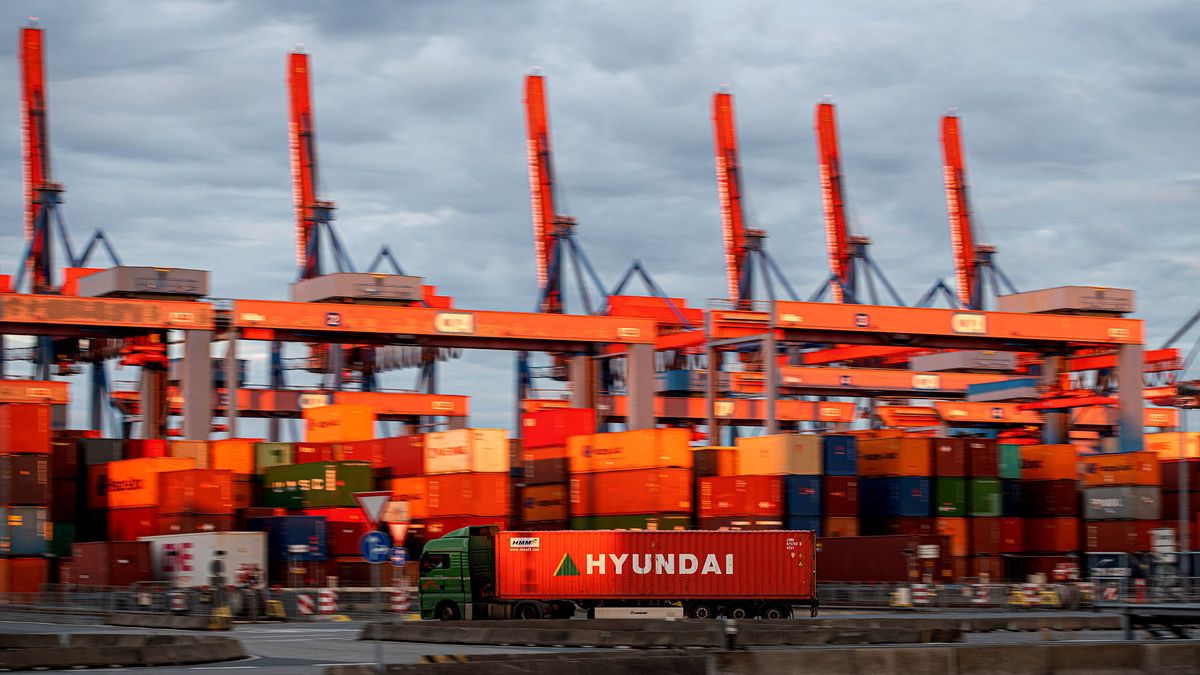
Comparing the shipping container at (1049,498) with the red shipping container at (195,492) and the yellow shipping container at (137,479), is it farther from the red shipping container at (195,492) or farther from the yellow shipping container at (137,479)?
the yellow shipping container at (137,479)

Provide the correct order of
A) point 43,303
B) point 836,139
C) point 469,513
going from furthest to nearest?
point 836,139 < point 43,303 < point 469,513

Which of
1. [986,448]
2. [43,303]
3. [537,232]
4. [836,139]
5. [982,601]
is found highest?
[836,139]

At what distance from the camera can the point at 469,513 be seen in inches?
2040

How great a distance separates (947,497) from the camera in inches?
2055

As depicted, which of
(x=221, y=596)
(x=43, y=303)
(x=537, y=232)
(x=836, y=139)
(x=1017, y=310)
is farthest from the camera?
(x=836, y=139)

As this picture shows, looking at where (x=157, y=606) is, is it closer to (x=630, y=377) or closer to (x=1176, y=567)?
(x=630, y=377)

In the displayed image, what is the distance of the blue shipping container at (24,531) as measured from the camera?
4944 centimetres

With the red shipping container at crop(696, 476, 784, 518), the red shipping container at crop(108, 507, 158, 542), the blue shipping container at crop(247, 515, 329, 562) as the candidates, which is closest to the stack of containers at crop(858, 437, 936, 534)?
the red shipping container at crop(696, 476, 784, 518)

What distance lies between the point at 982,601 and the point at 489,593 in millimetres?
17510

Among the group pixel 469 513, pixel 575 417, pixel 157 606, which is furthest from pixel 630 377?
pixel 157 606

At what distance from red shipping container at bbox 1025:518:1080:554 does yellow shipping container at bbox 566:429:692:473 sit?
13.8 m

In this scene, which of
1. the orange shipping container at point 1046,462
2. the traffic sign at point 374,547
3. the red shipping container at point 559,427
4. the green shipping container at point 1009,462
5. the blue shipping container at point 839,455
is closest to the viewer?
the traffic sign at point 374,547

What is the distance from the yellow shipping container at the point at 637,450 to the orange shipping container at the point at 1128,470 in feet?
54.6

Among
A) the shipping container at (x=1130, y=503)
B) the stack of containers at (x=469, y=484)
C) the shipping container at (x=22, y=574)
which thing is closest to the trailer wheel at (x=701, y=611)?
the stack of containers at (x=469, y=484)
